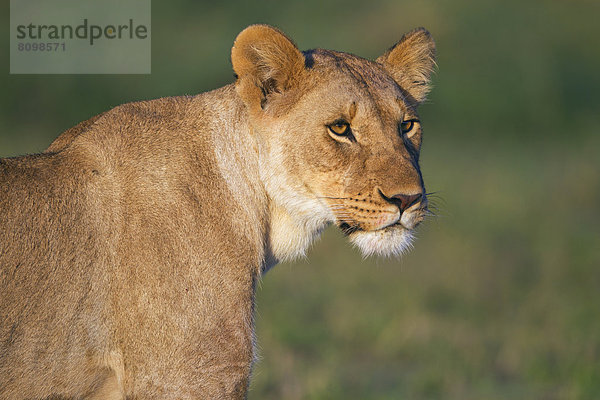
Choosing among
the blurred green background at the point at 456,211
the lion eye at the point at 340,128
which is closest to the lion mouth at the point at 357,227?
the lion eye at the point at 340,128

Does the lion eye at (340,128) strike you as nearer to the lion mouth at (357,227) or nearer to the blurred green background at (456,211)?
the lion mouth at (357,227)

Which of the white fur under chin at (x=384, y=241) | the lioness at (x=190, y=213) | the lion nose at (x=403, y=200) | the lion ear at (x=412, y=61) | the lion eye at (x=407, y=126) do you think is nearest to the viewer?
the lioness at (x=190, y=213)

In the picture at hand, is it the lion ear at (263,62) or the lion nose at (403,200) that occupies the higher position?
the lion ear at (263,62)

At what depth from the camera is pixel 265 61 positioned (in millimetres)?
3971

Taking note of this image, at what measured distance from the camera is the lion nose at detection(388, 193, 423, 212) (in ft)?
12.7

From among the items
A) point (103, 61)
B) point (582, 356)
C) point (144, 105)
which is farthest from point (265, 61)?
point (103, 61)

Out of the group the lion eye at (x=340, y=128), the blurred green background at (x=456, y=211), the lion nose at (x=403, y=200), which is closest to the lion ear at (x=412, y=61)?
the blurred green background at (x=456, y=211)

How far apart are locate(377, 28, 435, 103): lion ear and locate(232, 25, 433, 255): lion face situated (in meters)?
0.50

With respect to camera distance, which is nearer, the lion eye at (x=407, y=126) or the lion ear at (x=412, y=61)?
the lion eye at (x=407, y=126)

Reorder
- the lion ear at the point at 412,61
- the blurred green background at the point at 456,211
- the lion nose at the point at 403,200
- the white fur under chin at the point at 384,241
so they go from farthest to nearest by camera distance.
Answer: the blurred green background at the point at 456,211 < the lion ear at the point at 412,61 < the white fur under chin at the point at 384,241 < the lion nose at the point at 403,200

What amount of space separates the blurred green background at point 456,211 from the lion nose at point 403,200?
1.16m

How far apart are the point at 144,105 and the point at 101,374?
1207mm

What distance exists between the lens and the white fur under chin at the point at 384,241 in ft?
13.1

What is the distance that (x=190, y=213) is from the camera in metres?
3.77
